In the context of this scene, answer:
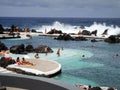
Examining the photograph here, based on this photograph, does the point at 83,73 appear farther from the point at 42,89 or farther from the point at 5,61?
the point at 42,89

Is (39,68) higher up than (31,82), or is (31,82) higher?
(31,82)

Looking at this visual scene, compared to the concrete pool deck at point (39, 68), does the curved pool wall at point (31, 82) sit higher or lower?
higher

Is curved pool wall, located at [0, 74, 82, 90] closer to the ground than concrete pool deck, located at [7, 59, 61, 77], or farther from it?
farther from it

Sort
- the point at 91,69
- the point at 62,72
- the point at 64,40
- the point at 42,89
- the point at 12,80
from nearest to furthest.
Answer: the point at 42,89, the point at 12,80, the point at 62,72, the point at 91,69, the point at 64,40

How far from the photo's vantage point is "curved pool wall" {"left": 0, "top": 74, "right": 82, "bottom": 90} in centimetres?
652

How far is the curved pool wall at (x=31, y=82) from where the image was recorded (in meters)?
6.52

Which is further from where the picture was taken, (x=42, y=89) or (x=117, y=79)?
(x=117, y=79)

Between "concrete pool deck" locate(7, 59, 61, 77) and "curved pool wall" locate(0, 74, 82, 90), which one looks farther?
"concrete pool deck" locate(7, 59, 61, 77)

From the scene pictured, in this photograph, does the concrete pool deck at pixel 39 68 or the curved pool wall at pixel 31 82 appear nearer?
the curved pool wall at pixel 31 82

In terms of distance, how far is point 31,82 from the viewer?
23.2ft

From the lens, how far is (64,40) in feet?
203

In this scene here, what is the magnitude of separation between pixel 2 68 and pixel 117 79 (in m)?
9.08

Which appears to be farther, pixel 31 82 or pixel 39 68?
pixel 39 68

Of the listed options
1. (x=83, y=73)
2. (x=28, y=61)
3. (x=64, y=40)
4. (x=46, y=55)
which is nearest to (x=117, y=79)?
(x=83, y=73)
